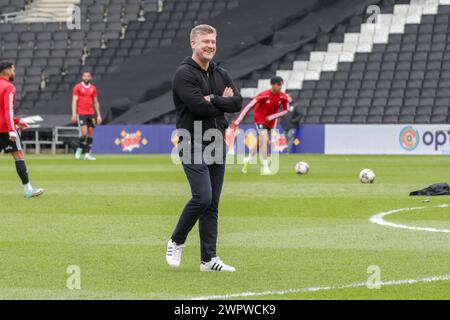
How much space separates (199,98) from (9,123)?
30.8ft

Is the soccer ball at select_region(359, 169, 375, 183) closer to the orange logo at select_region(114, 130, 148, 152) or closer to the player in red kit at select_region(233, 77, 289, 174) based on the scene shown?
the player in red kit at select_region(233, 77, 289, 174)

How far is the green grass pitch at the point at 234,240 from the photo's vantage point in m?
8.47

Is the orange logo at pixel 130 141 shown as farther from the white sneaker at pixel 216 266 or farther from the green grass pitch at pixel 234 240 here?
the white sneaker at pixel 216 266

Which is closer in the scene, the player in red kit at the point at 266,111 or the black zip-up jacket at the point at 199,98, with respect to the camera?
the black zip-up jacket at the point at 199,98

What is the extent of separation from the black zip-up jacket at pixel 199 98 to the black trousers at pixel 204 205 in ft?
1.16

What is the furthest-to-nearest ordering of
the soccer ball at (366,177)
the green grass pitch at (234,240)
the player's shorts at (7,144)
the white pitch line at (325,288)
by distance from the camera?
the soccer ball at (366,177)
the player's shorts at (7,144)
the green grass pitch at (234,240)
the white pitch line at (325,288)

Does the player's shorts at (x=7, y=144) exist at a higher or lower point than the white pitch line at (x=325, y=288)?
higher

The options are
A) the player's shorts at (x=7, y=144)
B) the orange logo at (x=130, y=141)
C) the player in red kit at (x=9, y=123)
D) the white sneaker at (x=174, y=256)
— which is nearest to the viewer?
the white sneaker at (x=174, y=256)

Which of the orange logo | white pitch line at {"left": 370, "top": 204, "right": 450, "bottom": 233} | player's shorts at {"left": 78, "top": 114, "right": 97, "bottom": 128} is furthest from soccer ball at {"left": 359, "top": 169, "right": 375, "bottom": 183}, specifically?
the orange logo

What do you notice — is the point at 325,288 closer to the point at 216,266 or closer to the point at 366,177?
the point at 216,266

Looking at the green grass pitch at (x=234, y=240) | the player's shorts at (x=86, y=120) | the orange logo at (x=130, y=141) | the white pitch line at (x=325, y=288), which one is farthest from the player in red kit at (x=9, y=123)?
the orange logo at (x=130, y=141)

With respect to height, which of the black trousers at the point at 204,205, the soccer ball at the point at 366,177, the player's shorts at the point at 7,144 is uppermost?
the player's shorts at the point at 7,144

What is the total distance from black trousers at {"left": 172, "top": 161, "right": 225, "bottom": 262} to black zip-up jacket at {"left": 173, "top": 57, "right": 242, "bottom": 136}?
0.35 metres

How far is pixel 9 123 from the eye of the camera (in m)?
18.2
